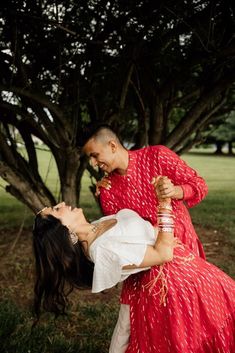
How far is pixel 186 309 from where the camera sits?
86.9 inches

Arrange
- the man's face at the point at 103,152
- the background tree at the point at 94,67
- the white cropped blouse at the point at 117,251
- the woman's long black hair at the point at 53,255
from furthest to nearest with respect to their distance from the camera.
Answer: the background tree at the point at 94,67 < the man's face at the point at 103,152 < the woman's long black hair at the point at 53,255 < the white cropped blouse at the point at 117,251

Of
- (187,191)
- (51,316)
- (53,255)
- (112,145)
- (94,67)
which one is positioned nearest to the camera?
(53,255)

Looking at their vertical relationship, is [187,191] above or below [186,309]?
above

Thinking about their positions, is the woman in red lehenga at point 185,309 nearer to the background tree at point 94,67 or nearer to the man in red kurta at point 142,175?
the man in red kurta at point 142,175

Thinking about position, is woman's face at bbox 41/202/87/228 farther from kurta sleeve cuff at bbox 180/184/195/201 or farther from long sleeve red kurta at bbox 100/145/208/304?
kurta sleeve cuff at bbox 180/184/195/201

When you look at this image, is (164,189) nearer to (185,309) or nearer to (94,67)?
(185,309)

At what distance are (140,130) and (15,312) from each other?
285cm

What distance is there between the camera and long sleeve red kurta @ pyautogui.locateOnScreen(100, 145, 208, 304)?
2.58 metres

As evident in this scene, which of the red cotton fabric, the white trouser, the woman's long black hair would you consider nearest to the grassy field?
the white trouser

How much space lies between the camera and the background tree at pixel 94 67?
163 inches

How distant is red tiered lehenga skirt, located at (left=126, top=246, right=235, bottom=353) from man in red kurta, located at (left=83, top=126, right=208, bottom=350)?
0.31 m

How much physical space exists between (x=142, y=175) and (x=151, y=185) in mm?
83

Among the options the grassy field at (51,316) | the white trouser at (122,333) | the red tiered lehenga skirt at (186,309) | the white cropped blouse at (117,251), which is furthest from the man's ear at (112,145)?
the grassy field at (51,316)

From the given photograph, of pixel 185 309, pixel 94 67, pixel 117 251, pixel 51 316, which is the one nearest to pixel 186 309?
pixel 185 309
